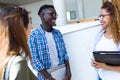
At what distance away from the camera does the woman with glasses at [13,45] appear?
3.61 ft

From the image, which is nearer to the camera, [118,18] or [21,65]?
[21,65]

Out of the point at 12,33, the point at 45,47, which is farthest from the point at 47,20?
the point at 12,33

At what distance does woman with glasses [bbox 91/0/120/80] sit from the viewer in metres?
1.92

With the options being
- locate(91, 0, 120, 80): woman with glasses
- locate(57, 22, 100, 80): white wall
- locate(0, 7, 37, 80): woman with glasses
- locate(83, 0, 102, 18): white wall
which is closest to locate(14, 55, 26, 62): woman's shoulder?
locate(0, 7, 37, 80): woman with glasses

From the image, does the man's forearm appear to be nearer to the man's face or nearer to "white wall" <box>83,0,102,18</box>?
the man's face

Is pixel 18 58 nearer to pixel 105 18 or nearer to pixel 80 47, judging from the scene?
pixel 105 18

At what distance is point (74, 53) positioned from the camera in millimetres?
2477

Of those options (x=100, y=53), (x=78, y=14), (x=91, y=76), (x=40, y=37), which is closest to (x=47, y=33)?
(x=40, y=37)

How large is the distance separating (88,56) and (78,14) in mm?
7767

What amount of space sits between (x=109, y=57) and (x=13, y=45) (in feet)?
3.15

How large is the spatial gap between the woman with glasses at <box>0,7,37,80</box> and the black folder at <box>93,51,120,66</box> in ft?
2.69

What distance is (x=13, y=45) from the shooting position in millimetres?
1164

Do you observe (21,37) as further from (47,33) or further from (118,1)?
(118,1)

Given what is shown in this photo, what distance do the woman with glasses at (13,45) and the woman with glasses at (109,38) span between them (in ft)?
3.04
